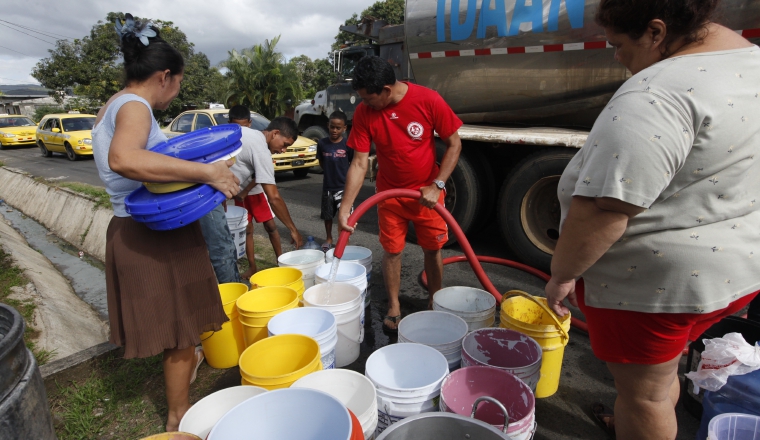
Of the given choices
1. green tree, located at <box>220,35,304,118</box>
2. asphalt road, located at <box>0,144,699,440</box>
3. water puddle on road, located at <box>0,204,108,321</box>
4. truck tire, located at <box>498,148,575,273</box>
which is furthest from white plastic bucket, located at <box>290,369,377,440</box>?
green tree, located at <box>220,35,304,118</box>

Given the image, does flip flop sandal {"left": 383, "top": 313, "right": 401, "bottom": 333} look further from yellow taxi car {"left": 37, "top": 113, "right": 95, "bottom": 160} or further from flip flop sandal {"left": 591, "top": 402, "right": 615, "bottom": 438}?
yellow taxi car {"left": 37, "top": 113, "right": 95, "bottom": 160}

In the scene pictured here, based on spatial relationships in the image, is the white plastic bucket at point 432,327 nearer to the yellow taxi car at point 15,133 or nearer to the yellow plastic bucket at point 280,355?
the yellow plastic bucket at point 280,355

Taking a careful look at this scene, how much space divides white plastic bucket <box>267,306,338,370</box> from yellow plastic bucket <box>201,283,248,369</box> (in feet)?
1.30

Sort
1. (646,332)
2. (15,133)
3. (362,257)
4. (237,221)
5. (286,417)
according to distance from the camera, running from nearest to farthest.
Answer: (646,332) < (286,417) < (362,257) < (237,221) < (15,133)

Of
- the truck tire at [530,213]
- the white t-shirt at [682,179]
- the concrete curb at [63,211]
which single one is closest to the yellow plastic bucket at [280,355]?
the white t-shirt at [682,179]

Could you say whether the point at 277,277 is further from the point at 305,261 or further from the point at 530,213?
the point at 530,213

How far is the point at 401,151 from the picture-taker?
2926mm

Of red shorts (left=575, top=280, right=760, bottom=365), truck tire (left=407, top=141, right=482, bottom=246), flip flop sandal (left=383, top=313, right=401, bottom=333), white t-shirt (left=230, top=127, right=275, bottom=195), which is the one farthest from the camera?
truck tire (left=407, top=141, right=482, bottom=246)

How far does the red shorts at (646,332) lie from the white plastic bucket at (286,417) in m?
0.99

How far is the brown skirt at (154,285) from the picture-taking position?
5.95 feet

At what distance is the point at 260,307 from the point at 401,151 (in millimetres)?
1468

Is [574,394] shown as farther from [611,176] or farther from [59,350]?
[59,350]

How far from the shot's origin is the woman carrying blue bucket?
1619mm

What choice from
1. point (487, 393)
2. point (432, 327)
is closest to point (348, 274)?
point (432, 327)
